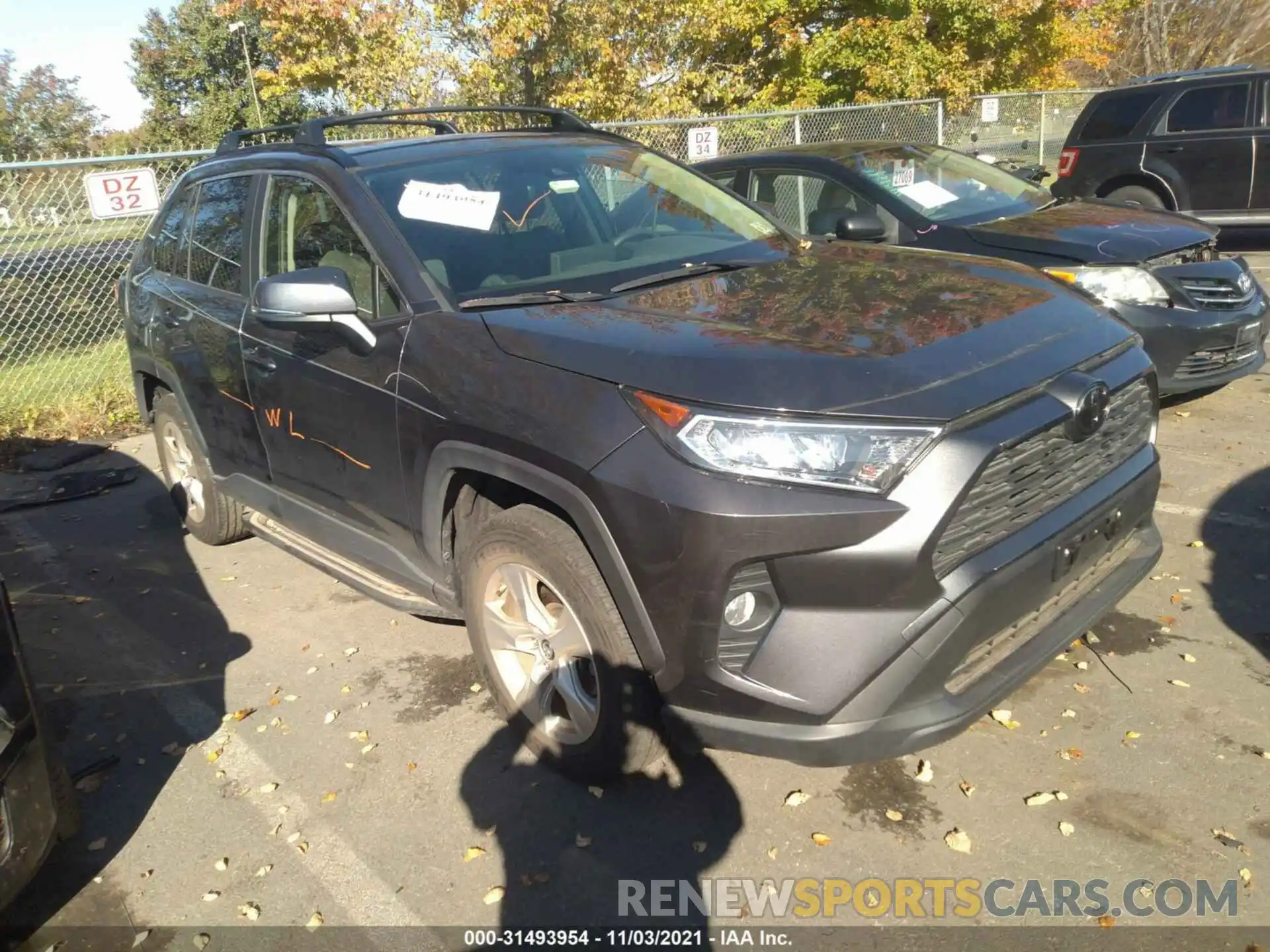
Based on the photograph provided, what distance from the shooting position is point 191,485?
17.7 ft

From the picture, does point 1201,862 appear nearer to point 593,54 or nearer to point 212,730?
point 212,730

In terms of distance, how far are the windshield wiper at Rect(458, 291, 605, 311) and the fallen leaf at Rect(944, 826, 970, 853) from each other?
1.87 metres

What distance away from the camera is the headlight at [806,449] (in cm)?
238

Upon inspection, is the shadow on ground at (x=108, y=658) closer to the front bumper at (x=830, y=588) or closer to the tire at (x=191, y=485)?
the tire at (x=191, y=485)

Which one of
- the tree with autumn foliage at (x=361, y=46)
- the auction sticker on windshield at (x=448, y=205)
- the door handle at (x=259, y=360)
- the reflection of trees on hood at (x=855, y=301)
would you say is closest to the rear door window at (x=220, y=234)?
the door handle at (x=259, y=360)

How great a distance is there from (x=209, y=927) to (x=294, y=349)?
1.95 meters

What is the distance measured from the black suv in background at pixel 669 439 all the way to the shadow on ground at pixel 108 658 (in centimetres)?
78

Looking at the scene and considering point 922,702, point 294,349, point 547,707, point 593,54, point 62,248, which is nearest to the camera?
point 922,702

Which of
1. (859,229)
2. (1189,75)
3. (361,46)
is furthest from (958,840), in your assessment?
(361,46)

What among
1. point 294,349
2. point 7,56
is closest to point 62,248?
point 294,349

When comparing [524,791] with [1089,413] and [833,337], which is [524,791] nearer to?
[833,337]

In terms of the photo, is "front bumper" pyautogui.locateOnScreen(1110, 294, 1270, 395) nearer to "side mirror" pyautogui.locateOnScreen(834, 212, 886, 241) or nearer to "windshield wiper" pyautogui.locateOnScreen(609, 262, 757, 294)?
"side mirror" pyautogui.locateOnScreen(834, 212, 886, 241)

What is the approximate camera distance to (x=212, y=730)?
3.73 metres

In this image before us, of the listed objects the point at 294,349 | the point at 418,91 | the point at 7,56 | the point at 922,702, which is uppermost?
the point at 7,56
